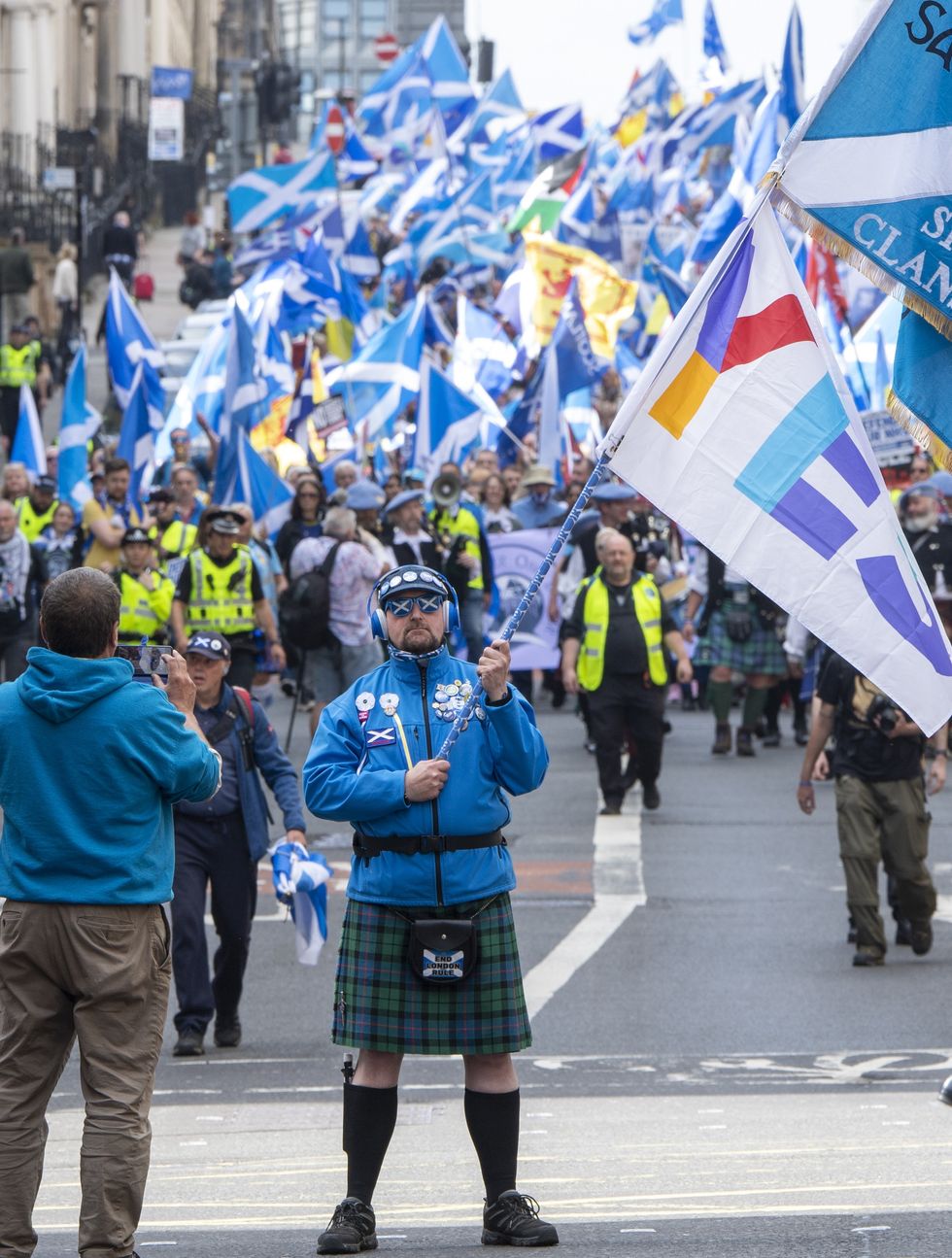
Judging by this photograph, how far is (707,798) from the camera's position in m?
16.2

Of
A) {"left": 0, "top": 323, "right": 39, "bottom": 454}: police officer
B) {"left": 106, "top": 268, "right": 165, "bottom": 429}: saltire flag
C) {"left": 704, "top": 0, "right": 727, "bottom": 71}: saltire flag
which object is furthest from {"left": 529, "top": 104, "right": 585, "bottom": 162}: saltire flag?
{"left": 106, "top": 268, "right": 165, "bottom": 429}: saltire flag

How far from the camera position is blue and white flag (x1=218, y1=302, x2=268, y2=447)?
70.2 ft

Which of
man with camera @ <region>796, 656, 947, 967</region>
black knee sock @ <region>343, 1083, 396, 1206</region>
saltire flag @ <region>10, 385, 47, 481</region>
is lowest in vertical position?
saltire flag @ <region>10, 385, 47, 481</region>

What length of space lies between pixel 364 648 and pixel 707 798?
2.41 m

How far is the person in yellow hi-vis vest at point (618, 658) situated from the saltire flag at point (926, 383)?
27.1ft

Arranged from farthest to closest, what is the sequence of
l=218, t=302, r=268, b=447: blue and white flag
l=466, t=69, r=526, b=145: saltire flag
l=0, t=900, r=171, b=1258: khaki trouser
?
l=466, t=69, r=526, b=145: saltire flag → l=218, t=302, r=268, b=447: blue and white flag → l=0, t=900, r=171, b=1258: khaki trouser

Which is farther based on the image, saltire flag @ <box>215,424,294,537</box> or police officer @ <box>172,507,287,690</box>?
saltire flag @ <box>215,424,294,537</box>

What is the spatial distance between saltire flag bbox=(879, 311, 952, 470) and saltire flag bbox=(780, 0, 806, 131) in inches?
729

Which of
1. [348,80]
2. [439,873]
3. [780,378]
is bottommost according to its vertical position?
[348,80]

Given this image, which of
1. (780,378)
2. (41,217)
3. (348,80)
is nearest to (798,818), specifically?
(780,378)

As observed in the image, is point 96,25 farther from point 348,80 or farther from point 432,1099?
point 348,80

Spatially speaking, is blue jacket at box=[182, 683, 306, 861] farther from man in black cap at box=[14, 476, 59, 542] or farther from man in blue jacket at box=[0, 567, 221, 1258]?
man in black cap at box=[14, 476, 59, 542]

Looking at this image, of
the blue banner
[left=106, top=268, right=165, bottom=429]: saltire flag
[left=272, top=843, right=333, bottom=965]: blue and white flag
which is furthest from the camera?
the blue banner

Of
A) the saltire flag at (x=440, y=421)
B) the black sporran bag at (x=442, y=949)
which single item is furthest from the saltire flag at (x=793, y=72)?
the black sporran bag at (x=442, y=949)
